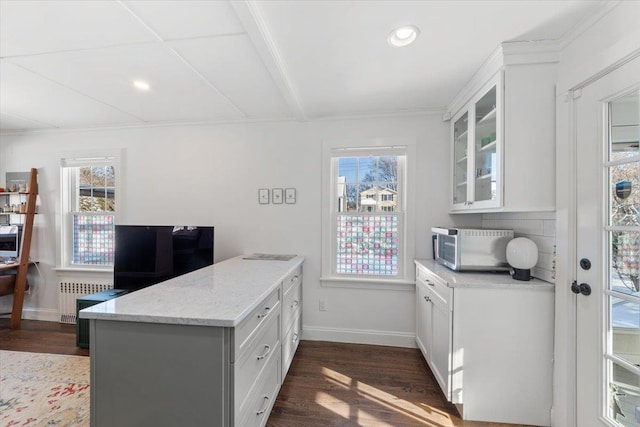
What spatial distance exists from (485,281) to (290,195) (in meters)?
1.97

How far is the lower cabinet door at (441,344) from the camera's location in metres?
1.81

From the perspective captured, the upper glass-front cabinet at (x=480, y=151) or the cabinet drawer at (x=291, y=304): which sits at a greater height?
the upper glass-front cabinet at (x=480, y=151)

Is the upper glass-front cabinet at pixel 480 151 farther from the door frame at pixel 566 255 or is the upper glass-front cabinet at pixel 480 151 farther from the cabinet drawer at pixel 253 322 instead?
the cabinet drawer at pixel 253 322

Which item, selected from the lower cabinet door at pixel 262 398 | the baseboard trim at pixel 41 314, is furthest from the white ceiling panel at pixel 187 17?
the baseboard trim at pixel 41 314

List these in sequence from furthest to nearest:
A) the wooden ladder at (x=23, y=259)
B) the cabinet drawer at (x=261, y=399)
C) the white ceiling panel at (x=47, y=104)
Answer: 1. the wooden ladder at (x=23, y=259)
2. the white ceiling panel at (x=47, y=104)
3. the cabinet drawer at (x=261, y=399)

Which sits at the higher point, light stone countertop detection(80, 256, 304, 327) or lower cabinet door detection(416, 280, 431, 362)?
light stone countertop detection(80, 256, 304, 327)

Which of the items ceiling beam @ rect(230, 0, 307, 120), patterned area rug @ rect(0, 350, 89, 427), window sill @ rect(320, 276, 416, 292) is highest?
ceiling beam @ rect(230, 0, 307, 120)

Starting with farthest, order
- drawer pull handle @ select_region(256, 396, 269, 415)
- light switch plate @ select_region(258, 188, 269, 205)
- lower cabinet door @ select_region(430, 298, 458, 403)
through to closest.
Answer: light switch plate @ select_region(258, 188, 269, 205) → lower cabinet door @ select_region(430, 298, 458, 403) → drawer pull handle @ select_region(256, 396, 269, 415)

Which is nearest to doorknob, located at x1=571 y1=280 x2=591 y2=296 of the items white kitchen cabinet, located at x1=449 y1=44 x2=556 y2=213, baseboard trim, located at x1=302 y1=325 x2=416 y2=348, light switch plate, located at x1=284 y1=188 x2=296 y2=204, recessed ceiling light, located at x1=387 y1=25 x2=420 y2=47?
white kitchen cabinet, located at x1=449 y1=44 x2=556 y2=213

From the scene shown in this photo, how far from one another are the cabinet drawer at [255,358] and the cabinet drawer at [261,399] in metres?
0.05

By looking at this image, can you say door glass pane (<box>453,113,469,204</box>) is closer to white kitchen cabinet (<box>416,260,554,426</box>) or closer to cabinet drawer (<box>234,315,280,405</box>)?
white kitchen cabinet (<box>416,260,554,426</box>)

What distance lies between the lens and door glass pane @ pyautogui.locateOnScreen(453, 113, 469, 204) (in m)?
2.35

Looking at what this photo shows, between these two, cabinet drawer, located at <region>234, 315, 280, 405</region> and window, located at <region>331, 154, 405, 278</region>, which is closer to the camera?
cabinet drawer, located at <region>234, 315, 280, 405</region>

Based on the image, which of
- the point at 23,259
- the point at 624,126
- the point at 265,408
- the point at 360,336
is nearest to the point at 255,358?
the point at 265,408
